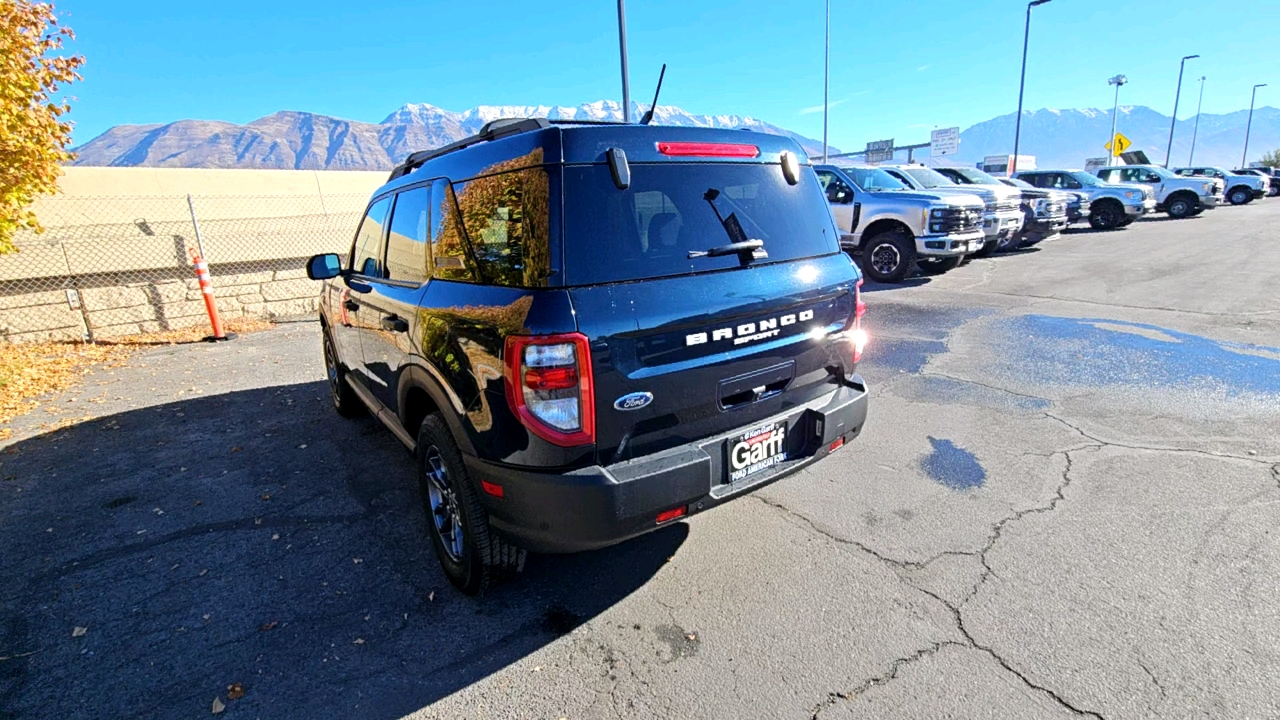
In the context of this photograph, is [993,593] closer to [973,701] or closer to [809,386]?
[973,701]

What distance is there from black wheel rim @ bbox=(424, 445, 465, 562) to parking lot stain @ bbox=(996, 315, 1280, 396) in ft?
16.6

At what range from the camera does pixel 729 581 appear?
282cm

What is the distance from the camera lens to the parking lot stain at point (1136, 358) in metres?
5.12

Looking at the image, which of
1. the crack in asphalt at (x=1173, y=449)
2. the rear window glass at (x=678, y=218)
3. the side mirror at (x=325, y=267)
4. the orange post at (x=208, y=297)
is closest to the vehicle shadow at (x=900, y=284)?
the crack in asphalt at (x=1173, y=449)

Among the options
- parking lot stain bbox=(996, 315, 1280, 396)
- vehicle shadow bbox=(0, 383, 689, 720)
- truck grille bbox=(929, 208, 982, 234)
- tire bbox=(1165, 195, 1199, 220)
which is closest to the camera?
vehicle shadow bbox=(0, 383, 689, 720)

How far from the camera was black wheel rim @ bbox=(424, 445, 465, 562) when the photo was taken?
2816mm

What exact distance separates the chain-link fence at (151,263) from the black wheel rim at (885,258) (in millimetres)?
9417

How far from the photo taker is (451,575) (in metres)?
2.84

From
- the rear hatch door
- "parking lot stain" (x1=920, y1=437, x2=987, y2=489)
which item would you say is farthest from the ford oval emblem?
"parking lot stain" (x1=920, y1=437, x2=987, y2=489)

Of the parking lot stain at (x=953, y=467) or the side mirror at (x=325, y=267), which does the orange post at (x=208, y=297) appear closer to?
the side mirror at (x=325, y=267)

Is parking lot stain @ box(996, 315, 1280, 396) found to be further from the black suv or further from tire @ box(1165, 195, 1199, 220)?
tire @ box(1165, 195, 1199, 220)

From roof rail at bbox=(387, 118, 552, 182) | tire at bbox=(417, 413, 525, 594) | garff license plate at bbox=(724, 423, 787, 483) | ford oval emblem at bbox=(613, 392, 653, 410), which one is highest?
roof rail at bbox=(387, 118, 552, 182)

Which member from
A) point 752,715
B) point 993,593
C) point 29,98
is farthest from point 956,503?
point 29,98

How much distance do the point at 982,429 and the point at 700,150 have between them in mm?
3251
